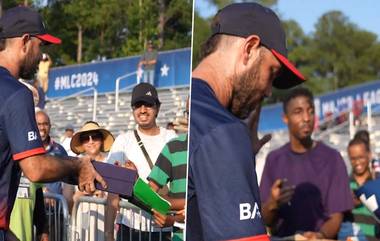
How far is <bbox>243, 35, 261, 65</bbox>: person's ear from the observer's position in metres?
1.51

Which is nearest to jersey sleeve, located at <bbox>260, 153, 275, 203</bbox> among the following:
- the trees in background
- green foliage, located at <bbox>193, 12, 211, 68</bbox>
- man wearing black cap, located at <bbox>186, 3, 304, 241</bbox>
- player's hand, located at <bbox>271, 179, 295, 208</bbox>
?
player's hand, located at <bbox>271, 179, 295, 208</bbox>

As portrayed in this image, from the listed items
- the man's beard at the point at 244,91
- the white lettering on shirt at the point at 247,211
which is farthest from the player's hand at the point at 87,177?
the white lettering on shirt at the point at 247,211

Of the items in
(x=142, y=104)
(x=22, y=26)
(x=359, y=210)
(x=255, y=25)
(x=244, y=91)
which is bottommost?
(x=359, y=210)

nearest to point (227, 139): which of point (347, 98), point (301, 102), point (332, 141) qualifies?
point (301, 102)

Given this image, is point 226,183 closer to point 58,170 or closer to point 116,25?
point 58,170

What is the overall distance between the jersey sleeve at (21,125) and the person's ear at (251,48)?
1.11m

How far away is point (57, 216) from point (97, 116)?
0.88 m

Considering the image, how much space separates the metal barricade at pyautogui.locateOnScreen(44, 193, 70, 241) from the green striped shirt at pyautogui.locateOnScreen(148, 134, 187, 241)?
1.12m

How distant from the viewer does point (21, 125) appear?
2.47m

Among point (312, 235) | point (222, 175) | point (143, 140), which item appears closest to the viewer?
point (222, 175)

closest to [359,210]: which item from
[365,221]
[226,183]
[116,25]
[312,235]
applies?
[365,221]

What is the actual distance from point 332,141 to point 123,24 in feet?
47.4

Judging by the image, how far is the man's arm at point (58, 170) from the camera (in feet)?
8.01

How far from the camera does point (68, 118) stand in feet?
13.7
